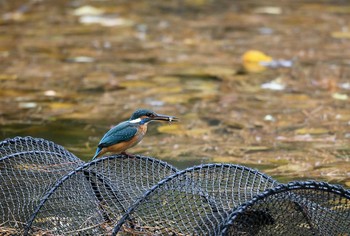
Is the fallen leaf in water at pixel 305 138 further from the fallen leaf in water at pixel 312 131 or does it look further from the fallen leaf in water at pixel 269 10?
the fallen leaf in water at pixel 269 10

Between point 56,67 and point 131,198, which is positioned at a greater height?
point 131,198

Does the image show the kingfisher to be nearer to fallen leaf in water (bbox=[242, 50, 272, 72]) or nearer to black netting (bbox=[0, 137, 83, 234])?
black netting (bbox=[0, 137, 83, 234])

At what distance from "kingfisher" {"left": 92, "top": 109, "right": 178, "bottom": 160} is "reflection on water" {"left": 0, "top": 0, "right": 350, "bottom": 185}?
56.2 inches

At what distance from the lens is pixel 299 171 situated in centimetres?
552

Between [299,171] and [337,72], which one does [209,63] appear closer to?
[337,72]

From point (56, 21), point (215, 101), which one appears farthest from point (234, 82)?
point (56, 21)

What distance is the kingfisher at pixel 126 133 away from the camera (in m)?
4.29

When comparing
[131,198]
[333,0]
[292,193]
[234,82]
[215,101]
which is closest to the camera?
[292,193]

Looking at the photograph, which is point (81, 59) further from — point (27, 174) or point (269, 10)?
point (27, 174)

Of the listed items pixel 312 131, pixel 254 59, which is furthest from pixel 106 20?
pixel 312 131

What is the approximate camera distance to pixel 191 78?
27.0 feet

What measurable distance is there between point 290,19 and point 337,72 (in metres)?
2.65

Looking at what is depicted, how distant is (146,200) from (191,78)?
4650mm

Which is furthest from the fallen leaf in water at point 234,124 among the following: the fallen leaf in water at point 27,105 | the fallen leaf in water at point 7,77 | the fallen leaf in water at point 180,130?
the fallen leaf in water at point 7,77
